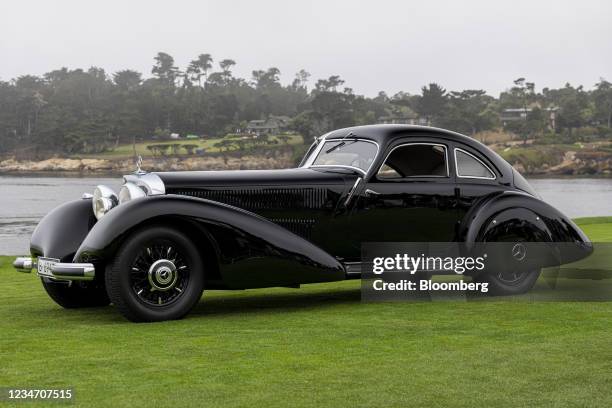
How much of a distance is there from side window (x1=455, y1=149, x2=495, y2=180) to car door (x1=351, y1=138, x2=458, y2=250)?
0.42 ft

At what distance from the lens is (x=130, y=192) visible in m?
8.45

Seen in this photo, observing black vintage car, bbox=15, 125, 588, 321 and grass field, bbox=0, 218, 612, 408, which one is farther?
black vintage car, bbox=15, 125, 588, 321

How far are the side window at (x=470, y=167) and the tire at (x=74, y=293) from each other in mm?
3958

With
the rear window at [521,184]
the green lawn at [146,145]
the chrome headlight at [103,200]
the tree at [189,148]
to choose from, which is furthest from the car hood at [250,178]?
the green lawn at [146,145]

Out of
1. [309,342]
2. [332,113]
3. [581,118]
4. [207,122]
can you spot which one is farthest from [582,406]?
[581,118]

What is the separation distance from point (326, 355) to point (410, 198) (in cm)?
349

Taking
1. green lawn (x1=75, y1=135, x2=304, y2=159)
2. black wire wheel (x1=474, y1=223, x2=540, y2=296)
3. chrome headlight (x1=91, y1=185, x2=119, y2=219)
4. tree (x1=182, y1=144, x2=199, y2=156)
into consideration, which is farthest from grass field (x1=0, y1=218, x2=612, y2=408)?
green lawn (x1=75, y1=135, x2=304, y2=159)

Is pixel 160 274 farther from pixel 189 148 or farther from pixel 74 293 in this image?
pixel 189 148

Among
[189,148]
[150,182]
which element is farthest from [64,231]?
[189,148]

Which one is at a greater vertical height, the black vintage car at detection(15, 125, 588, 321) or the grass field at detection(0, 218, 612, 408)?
the black vintage car at detection(15, 125, 588, 321)

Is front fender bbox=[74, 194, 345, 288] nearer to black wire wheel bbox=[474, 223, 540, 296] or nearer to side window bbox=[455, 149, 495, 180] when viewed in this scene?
black wire wheel bbox=[474, 223, 540, 296]

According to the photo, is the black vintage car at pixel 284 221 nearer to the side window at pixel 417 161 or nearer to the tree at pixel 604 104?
the side window at pixel 417 161

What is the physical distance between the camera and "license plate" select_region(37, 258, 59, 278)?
8.25 m

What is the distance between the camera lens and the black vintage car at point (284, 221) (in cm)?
Answer: 783
